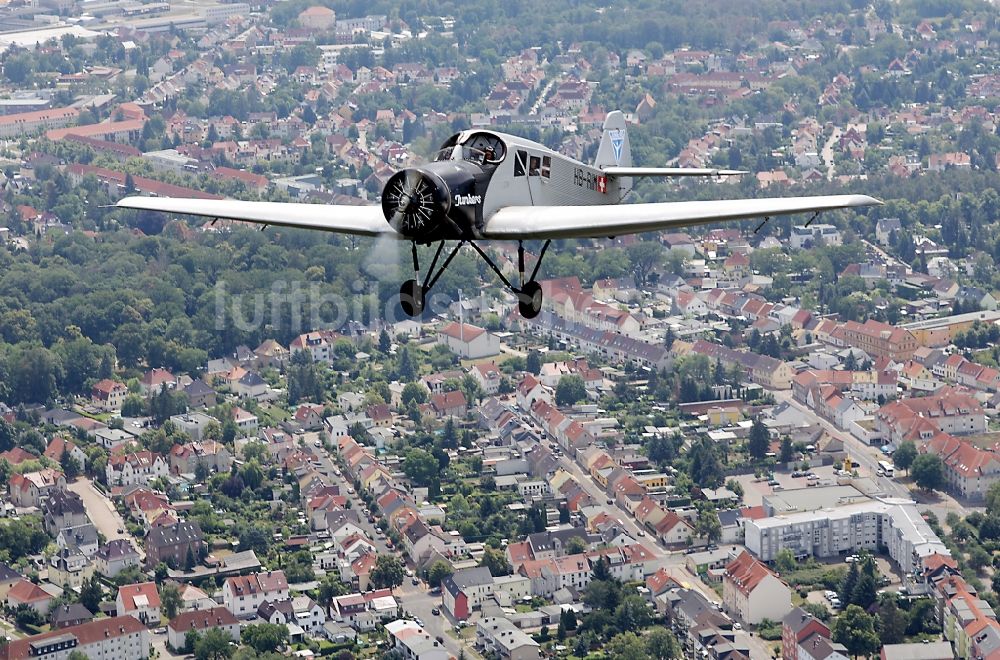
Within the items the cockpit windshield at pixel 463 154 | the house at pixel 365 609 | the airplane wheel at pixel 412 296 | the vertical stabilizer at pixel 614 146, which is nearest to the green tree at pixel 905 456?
the house at pixel 365 609

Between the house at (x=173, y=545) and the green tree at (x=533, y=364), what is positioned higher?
the house at (x=173, y=545)

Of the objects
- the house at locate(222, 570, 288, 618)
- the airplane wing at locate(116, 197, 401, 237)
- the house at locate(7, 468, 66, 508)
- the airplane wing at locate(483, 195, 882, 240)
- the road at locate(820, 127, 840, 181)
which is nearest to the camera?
the airplane wing at locate(483, 195, 882, 240)

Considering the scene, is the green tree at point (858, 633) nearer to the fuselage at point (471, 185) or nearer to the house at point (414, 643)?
the house at point (414, 643)

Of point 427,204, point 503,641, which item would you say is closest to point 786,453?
point 503,641

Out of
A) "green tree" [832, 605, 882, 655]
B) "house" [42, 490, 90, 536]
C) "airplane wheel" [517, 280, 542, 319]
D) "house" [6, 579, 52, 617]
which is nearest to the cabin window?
"airplane wheel" [517, 280, 542, 319]

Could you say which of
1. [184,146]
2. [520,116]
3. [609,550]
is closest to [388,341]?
[609,550]

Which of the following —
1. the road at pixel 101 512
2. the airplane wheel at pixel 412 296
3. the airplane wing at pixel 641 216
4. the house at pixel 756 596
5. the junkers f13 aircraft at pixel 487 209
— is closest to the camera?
the airplane wing at pixel 641 216

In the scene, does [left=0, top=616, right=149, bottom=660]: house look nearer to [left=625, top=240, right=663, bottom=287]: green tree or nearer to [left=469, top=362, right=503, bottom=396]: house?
[left=469, top=362, right=503, bottom=396]: house
